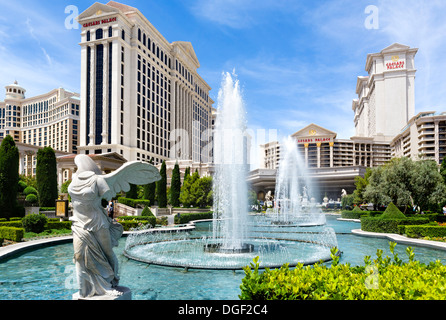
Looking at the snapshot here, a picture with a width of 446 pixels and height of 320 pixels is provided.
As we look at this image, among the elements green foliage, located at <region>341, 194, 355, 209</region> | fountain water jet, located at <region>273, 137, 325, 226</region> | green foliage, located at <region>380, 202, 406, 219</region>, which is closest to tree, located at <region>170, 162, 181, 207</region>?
fountain water jet, located at <region>273, 137, 325, 226</region>

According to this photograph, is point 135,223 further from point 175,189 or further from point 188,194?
point 175,189

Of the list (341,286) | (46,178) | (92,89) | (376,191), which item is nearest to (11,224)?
(46,178)

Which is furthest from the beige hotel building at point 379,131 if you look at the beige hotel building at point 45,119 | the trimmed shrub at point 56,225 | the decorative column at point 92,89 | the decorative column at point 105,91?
the trimmed shrub at point 56,225

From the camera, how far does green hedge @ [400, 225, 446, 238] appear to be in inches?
640

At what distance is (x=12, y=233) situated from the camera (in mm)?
14805

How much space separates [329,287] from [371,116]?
13895 centimetres

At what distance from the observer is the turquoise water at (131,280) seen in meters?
7.36

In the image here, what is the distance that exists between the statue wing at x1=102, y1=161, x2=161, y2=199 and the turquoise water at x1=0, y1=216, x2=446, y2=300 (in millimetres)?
2894

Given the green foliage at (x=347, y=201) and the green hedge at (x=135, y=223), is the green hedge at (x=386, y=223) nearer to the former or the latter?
the green hedge at (x=135, y=223)

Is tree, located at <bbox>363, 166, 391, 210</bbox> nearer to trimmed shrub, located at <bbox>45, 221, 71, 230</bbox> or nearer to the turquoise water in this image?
the turquoise water

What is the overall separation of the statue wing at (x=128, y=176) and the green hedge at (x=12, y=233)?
1213 cm

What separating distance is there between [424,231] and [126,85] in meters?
69.2

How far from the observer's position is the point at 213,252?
13.0 metres
